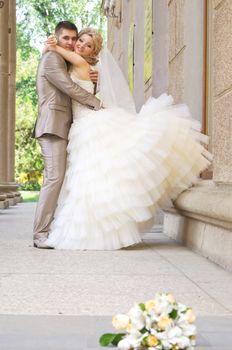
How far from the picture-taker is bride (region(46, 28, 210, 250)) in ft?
22.0

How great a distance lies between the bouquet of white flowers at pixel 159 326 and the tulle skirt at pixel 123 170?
413cm

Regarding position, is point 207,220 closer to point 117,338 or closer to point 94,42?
point 94,42

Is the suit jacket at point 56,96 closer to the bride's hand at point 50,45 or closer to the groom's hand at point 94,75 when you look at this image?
the bride's hand at point 50,45

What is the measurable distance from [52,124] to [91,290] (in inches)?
124

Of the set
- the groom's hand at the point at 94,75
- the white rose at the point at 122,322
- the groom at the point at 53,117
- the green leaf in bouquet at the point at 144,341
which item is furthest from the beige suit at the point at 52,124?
the green leaf in bouquet at the point at 144,341

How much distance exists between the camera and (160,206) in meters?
7.12

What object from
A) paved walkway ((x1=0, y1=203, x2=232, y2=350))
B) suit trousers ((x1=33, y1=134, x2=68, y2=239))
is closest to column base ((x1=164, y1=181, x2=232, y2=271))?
paved walkway ((x1=0, y1=203, x2=232, y2=350))

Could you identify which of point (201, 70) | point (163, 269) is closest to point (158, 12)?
point (201, 70)

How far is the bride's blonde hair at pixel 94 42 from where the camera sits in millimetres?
7266

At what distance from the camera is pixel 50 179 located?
24.1 ft

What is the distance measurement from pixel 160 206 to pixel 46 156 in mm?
1205

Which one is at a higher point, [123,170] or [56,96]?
[56,96]

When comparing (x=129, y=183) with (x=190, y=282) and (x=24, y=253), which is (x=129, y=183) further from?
(x=190, y=282)

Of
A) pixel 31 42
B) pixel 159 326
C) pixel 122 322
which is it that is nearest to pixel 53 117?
pixel 122 322
